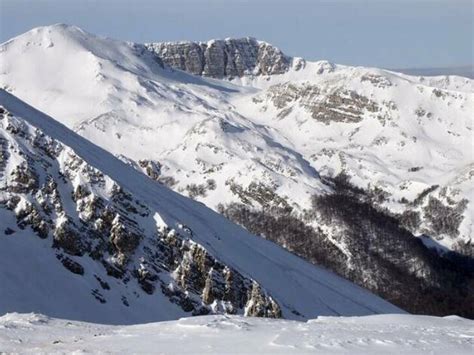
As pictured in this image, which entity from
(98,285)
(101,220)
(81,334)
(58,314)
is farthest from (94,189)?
(81,334)

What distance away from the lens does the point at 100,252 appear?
72.3 meters

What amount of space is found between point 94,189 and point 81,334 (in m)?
43.8

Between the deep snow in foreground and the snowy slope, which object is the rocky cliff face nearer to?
the snowy slope

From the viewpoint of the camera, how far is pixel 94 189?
76938 mm

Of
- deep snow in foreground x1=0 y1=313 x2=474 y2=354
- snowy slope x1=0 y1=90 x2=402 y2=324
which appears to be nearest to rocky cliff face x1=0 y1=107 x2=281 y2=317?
snowy slope x1=0 y1=90 x2=402 y2=324

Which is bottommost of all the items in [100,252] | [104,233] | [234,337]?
[100,252]

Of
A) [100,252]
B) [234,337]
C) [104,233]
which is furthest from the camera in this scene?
[104,233]

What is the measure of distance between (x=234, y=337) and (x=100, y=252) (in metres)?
41.8

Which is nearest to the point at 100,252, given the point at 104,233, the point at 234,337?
the point at 104,233

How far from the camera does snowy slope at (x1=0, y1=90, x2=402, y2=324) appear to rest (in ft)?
216

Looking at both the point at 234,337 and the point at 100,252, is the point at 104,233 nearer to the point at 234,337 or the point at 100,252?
the point at 100,252

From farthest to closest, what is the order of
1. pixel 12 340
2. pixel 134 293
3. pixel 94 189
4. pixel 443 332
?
pixel 94 189 → pixel 134 293 → pixel 443 332 → pixel 12 340

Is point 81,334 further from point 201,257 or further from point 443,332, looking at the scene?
point 201,257

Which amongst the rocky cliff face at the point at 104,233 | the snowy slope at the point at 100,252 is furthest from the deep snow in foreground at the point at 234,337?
the rocky cliff face at the point at 104,233
